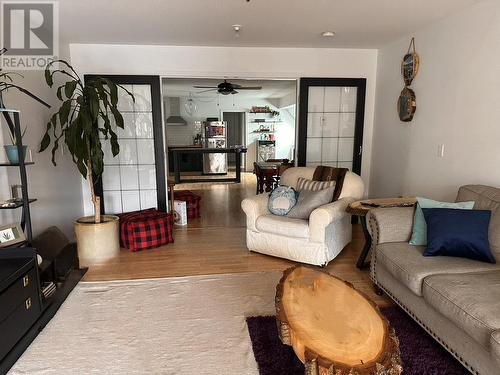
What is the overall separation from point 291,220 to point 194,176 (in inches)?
255

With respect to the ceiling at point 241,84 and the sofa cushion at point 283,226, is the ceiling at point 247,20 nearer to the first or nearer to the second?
the sofa cushion at point 283,226

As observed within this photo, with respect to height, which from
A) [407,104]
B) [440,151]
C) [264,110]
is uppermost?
[264,110]

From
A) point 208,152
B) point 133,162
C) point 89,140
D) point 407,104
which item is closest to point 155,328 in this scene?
point 89,140

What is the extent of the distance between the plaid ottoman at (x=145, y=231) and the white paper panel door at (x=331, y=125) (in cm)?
214

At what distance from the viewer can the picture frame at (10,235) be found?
2199 mm

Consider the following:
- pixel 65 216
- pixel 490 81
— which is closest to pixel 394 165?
pixel 490 81

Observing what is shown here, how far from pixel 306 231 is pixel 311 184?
2.10 ft

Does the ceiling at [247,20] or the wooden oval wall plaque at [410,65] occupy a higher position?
the ceiling at [247,20]

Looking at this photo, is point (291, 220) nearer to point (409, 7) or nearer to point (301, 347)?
point (301, 347)

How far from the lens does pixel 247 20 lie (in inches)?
122

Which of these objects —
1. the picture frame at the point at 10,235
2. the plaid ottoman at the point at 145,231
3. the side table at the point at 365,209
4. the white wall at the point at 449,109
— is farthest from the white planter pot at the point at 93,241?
the white wall at the point at 449,109

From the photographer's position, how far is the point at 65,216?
3662 mm

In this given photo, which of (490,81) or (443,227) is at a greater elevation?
(490,81)

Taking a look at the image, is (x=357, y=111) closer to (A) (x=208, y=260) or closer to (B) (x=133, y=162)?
(A) (x=208, y=260)
